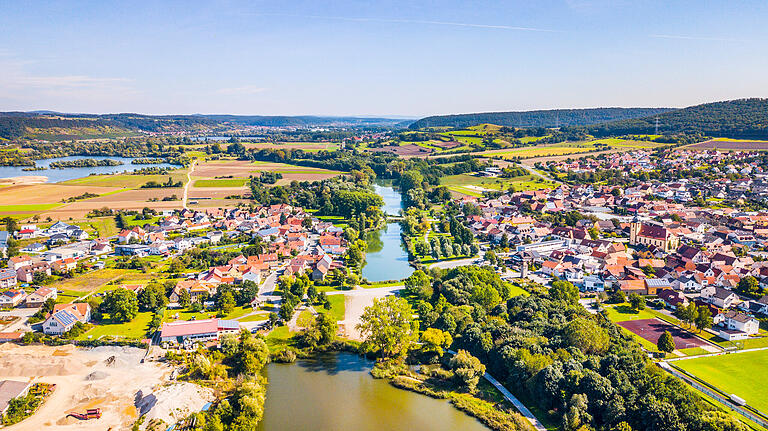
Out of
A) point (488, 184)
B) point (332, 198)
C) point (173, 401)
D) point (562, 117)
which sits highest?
point (562, 117)

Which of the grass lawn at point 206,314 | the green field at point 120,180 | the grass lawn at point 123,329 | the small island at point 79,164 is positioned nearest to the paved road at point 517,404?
the grass lawn at point 206,314

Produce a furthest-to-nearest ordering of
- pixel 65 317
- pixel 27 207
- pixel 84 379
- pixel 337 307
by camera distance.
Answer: pixel 27 207, pixel 337 307, pixel 65 317, pixel 84 379

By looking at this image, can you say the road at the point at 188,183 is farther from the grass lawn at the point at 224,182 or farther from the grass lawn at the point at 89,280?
the grass lawn at the point at 89,280

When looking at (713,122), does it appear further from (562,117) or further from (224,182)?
(224,182)

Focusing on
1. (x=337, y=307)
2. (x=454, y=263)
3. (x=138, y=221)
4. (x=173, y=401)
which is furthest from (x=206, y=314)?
(x=138, y=221)

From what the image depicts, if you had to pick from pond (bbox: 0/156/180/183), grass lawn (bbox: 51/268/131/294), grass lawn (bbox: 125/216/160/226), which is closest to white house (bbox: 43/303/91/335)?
grass lawn (bbox: 51/268/131/294)

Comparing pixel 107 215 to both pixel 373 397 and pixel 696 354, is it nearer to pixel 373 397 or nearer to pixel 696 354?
pixel 373 397

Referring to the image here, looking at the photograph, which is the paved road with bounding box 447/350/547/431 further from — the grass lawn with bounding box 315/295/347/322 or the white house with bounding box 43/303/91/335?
the white house with bounding box 43/303/91/335
